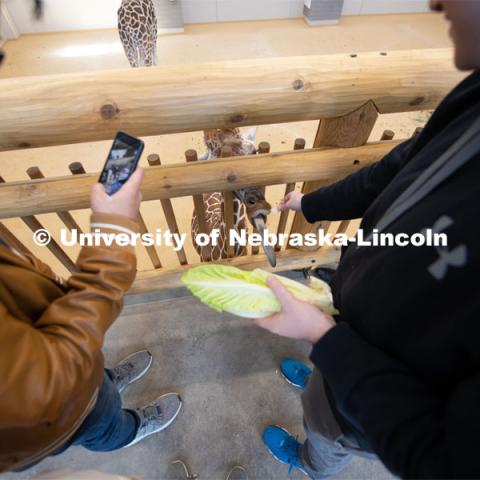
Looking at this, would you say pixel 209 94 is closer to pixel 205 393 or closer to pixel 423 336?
pixel 423 336

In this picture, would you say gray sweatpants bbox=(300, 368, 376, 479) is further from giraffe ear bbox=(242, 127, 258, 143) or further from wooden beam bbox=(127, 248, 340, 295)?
giraffe ear bbox=(242, 127, 258, 143)

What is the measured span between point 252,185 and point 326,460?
1.01 m

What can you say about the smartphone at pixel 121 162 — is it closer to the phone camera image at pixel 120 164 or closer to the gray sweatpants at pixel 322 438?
the phone camera image at pixel 120 164

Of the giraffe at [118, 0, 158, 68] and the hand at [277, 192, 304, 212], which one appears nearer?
the hand at [277, 192, 304, 212]

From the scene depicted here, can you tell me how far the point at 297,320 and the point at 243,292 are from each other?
0.17 meters

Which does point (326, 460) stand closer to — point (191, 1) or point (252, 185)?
point (252, 185)

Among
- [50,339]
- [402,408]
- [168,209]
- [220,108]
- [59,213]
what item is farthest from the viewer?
[168,209]

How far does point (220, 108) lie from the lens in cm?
95

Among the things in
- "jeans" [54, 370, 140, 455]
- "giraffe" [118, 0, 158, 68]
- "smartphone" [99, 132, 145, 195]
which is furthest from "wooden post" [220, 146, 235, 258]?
"giraffe" [118, 0, 158, 68]

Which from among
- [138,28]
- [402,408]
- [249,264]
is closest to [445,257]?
[402,408]

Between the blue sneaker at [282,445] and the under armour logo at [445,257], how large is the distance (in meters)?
1.16

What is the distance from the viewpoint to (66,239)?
7.19 ft

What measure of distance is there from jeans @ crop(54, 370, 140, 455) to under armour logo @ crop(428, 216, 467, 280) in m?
1.01

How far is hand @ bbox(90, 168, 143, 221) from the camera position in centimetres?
72
